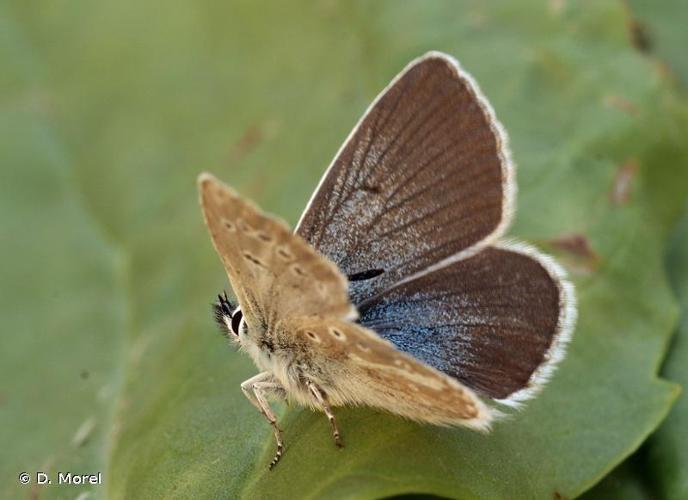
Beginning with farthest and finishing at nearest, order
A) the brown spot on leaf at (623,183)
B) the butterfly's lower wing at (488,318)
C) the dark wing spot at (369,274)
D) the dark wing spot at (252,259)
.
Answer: the brown spot on leaf at (623,183) < the dark wing spot at (369,274) < the butterfly's lower wing at (488,318) < the dark wing spot at (252,259)

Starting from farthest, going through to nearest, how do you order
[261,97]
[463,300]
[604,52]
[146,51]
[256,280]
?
[146,51] < [261,97] < [604,52] < [463,300] < [256,280]

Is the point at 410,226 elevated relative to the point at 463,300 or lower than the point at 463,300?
elevated

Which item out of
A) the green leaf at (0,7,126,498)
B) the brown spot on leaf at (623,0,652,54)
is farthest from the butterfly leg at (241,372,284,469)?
the brown spot on leaf at (623,0,652,54)

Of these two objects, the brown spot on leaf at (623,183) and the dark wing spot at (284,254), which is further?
the brown spot on leaf at (623,183)

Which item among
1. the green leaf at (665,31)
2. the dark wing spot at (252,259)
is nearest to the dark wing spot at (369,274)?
the dark wing spot at (252,259)

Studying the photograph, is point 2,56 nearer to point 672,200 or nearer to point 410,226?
point 410,226

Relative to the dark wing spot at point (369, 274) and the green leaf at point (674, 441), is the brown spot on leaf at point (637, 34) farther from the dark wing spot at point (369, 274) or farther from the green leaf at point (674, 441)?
the dark wing spot at point (369, 274)

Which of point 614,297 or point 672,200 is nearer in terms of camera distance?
point 614,297

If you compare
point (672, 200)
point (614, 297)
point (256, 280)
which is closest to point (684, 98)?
point (672, 200)

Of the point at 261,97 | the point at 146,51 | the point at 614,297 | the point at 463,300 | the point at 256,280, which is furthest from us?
the point at 146,51
